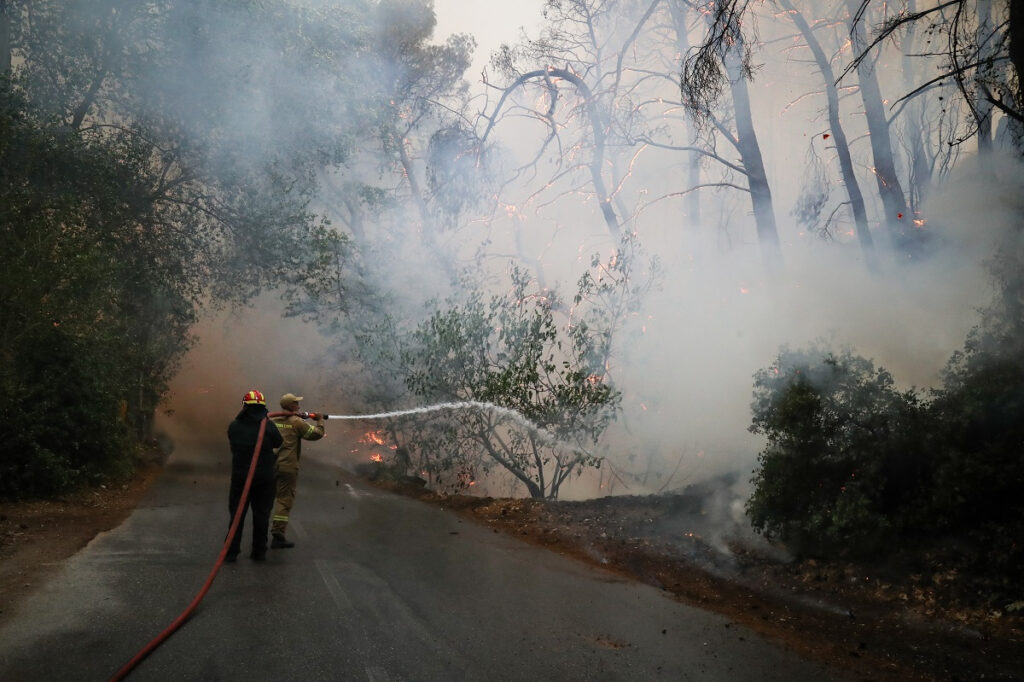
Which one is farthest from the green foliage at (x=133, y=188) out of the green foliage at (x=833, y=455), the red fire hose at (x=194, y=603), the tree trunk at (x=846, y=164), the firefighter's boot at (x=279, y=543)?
the tree trunk at (x=846, y=164)

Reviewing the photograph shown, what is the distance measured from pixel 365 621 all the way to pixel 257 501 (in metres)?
2.74

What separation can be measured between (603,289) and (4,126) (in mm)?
11386

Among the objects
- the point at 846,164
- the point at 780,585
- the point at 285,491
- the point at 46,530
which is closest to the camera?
the point at 780,585

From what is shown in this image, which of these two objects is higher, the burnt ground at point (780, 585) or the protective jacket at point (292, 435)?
the protective jacket at point (292, 435)

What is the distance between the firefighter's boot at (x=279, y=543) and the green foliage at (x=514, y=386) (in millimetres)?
5846

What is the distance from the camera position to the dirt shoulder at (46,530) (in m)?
6.70

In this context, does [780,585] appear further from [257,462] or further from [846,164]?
[846,164]

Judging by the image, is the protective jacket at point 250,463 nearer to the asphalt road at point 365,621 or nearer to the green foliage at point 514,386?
the asphalt road at point 365,621

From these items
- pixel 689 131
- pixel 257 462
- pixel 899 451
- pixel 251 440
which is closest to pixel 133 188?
pixel 251 440

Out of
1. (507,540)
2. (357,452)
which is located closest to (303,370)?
(357,452)

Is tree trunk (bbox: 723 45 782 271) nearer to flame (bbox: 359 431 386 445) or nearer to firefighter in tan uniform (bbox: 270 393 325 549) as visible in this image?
firefighter in tan uniform (bbox: 270 393 325 549)

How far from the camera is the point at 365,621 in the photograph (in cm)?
584

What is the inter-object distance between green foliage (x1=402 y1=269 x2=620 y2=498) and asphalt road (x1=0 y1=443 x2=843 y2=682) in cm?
486

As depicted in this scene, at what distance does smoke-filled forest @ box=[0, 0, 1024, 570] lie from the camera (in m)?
8.02
